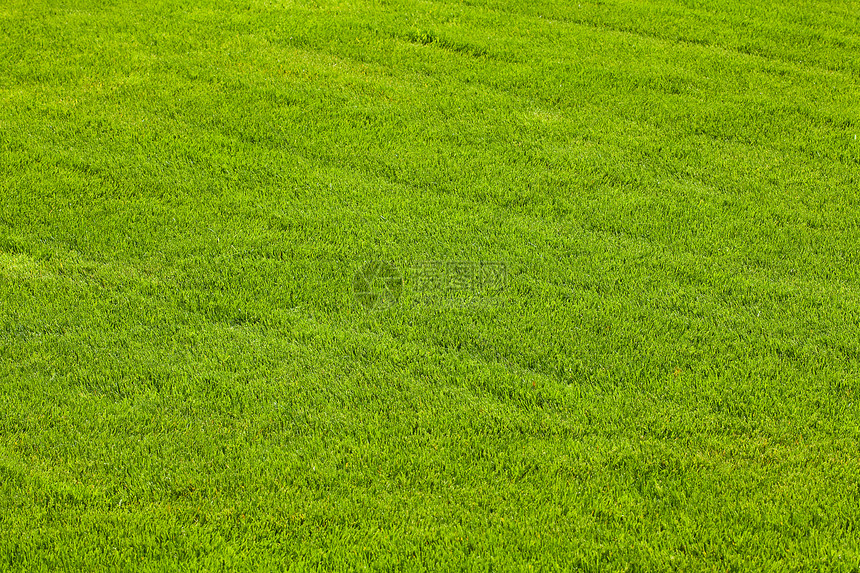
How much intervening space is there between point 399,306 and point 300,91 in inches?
125

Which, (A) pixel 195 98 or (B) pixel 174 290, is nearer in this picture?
(B) pixel 174 290

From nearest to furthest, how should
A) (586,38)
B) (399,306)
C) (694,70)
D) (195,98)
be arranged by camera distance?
(399,306) < (195,98) < (694,70) < (586,38)

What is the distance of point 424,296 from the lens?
17.1ft

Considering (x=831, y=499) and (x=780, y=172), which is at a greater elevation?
(x=780, y=172)

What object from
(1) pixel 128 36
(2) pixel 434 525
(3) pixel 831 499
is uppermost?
(1) pixel 128 36

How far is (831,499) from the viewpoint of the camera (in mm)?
3850

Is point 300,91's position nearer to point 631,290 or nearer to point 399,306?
point 399,306

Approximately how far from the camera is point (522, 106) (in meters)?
7.25

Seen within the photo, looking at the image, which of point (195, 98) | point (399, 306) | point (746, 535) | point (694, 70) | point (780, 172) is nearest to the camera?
point (746, 535)

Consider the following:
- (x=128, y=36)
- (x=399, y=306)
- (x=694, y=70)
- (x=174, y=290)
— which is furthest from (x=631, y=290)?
(x=128, y=36)

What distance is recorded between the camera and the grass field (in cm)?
382

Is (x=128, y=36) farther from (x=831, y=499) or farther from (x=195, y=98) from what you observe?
(x=831, y=499)

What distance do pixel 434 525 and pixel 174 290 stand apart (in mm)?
2523

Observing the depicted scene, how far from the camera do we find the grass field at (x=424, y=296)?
3.82 m
